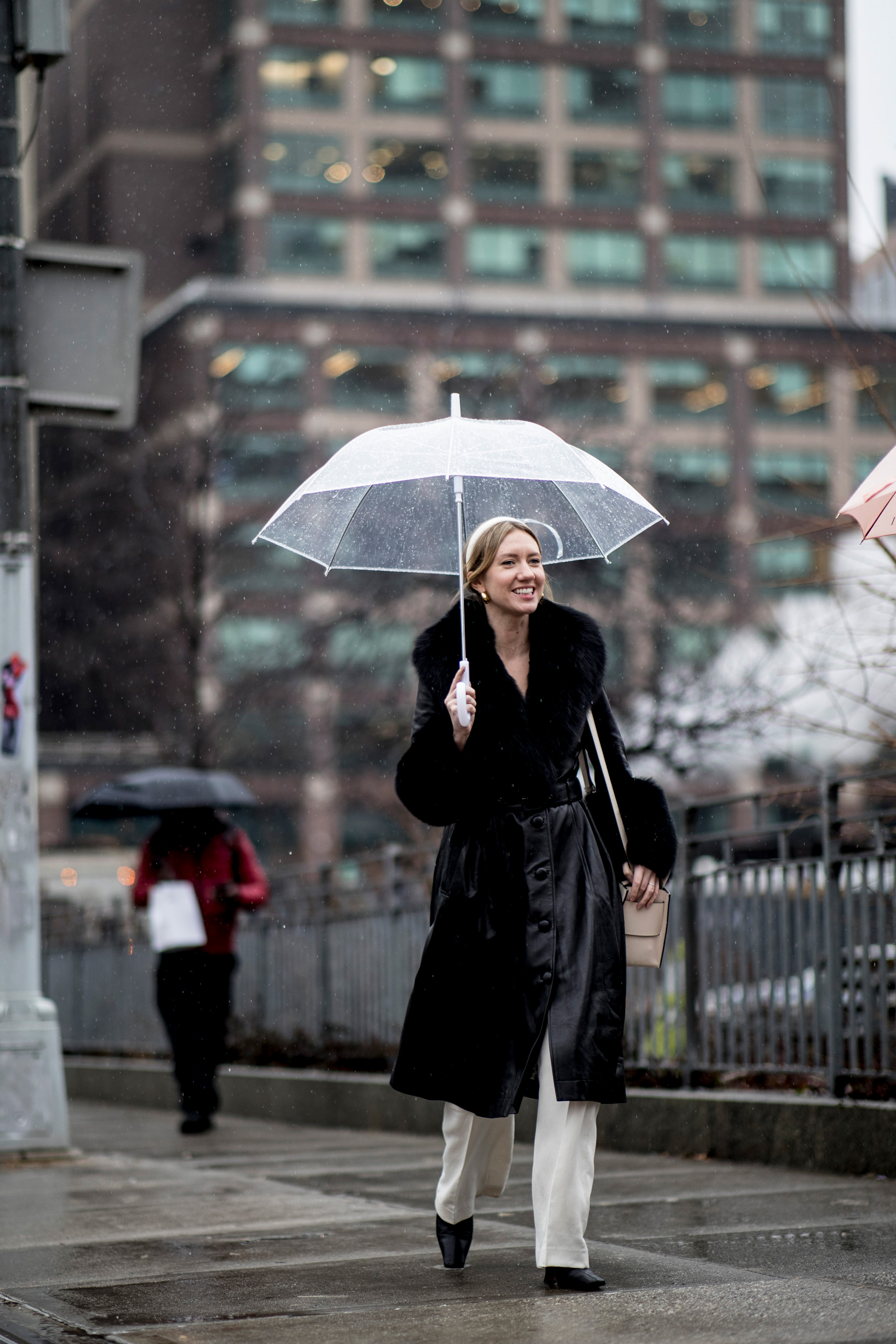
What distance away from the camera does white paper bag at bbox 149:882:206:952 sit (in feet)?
35.5

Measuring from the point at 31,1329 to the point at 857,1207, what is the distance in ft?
9.97

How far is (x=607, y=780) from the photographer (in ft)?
18.0

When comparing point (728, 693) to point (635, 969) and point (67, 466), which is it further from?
point (67, 466)

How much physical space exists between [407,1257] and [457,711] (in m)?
1.71

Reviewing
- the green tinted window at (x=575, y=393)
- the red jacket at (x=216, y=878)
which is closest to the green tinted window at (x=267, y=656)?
the green tinted window at (x=575, y=393)

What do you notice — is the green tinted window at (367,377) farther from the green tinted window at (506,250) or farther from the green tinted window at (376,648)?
the green tinted window at (376,648)

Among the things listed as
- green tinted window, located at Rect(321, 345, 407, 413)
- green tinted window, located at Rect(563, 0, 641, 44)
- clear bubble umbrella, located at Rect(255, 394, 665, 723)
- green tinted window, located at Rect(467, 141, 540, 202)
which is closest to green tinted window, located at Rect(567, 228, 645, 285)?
green tinted window, located at Rect(467, 141, 540, 202)

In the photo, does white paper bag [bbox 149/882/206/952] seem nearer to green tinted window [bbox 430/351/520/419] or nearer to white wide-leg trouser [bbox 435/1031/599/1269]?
white wide-leg trouser [bbox 435/1031/599/1269]

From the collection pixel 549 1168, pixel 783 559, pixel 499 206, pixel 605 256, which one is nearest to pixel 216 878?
pixel 549 1168

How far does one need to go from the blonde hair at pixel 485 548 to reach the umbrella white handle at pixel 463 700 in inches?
11.6

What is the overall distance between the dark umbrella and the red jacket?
0.82ft

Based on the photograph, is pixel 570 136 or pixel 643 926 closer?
pixel 643 926

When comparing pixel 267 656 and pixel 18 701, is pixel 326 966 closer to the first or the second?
pixel 18 701

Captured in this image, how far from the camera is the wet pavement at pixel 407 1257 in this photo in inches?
180
